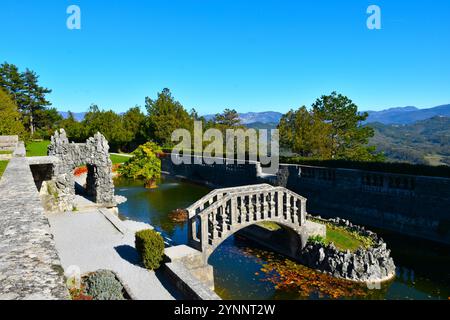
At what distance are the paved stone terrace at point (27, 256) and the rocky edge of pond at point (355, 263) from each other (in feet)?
37.9

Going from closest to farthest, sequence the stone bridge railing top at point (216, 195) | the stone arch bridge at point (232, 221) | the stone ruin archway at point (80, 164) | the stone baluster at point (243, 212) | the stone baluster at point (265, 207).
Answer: the stone arch bridge at point (232, 221) → the stone bridge railing top at point (216, 195) → the stone baluster at point (243, 212) → the stone baluster at point (265, 207) → the stone ruin archway at point (80, 164)

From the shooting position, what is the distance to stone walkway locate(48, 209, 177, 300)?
1101cm

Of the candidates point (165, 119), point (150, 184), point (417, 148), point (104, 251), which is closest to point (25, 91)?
point (165, 119)

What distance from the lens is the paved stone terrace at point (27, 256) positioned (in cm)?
322

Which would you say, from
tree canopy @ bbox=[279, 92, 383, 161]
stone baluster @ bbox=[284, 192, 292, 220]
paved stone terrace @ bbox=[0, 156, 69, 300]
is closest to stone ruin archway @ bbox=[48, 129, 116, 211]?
stone baluster @ bbox=[284, 192, 292, 220]

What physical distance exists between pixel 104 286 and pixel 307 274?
326 inches

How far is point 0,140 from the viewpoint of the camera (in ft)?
78.2

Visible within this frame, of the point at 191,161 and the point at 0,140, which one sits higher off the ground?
the point at 0,140

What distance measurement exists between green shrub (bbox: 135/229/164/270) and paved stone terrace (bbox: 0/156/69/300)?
219 inches

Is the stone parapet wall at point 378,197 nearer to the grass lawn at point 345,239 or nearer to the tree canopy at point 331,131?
the grass lawn at point 345,239

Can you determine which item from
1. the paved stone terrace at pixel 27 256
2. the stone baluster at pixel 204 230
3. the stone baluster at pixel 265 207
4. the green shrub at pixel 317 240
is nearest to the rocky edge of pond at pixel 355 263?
the green shrub at pixel 317 240

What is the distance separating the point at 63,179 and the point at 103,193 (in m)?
2.82
